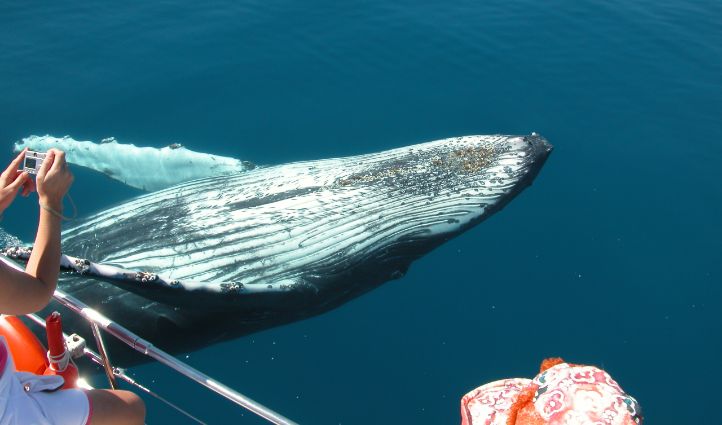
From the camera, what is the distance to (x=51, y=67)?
1188cm

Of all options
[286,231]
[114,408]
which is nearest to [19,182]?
[114,408]

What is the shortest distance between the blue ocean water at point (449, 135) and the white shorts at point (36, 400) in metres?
3.88

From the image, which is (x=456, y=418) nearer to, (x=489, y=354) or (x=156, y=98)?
(x=489, y=354)

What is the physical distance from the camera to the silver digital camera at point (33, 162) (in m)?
3.54

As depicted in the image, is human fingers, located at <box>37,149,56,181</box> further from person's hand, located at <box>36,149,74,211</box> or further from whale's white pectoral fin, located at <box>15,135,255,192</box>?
whale's white pectoral fin, located at <box>15,135,255,192</box>

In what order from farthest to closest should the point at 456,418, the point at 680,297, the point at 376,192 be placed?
the point at 680,297 < the point at 456,418 < the point at 376,192

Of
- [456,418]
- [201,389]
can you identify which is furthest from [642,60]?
[201,389]

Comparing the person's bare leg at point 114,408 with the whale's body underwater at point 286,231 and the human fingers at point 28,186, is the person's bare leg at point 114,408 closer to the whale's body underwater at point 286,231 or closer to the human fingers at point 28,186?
the human fingers at point 28,186

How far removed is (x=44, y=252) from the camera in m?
3.34

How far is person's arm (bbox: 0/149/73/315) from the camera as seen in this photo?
10.3ft

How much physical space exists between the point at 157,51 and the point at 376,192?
7789 millimetres

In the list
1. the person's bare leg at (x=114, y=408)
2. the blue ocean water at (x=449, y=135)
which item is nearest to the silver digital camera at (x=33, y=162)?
the person's bare leg at (x=114, y=408)

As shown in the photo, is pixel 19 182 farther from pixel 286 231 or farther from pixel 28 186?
pixel 286 231

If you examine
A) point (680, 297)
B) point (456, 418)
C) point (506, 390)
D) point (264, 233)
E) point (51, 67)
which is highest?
point (51, 67)
